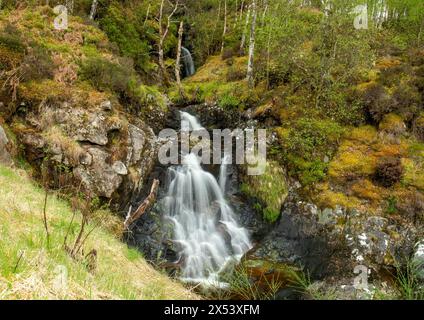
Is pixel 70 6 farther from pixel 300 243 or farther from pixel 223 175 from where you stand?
pixel 300 243

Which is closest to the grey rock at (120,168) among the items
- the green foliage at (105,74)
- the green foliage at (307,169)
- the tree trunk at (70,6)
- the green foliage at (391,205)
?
the green foliage at (105,74)

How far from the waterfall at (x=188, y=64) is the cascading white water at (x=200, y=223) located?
41.1 feet

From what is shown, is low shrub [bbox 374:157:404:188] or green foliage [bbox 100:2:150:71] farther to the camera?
green foliage [bbox 100:2:150:71]

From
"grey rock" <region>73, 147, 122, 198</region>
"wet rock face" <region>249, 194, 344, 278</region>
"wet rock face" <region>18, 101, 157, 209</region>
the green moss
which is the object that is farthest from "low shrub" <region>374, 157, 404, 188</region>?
"grey rock" <region>73, 147, 122, 198</region>

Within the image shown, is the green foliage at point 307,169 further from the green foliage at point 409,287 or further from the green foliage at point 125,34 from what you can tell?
the green foliage at point 125,34

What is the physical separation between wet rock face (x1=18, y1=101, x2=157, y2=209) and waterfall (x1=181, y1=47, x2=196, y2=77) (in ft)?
44.3

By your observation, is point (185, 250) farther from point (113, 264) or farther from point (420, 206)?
point (420, 206)

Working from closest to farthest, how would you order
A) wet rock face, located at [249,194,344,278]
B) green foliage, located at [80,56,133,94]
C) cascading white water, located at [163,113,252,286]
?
cascading white water, located at [163,113,252,286], wet rock face, located at [249,194,344,278], green foliage, located at [80,56,133,94]

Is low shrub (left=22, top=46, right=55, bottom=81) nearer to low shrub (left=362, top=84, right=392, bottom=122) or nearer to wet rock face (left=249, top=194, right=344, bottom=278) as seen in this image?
wet rock face (left=249, top=194, right=344, bottom=278)

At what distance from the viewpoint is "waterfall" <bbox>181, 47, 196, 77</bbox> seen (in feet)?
85.6

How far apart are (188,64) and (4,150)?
59.1ft

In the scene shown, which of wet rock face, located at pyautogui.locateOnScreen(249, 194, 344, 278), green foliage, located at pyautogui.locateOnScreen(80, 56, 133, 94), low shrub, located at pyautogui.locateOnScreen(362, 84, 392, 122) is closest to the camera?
wet rock face, located at pyautogui.locateOnScreen(249, 194, 344, 278)

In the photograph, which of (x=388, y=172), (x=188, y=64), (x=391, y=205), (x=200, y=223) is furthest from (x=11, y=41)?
(x=188, y=64)

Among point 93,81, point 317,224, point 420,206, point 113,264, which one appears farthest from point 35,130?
point 420,206
